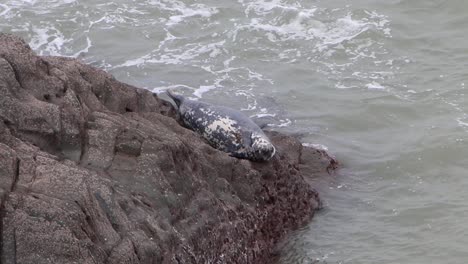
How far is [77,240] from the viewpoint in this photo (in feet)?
15.6

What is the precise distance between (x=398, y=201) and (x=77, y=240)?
4.16 metres

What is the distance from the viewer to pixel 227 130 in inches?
301

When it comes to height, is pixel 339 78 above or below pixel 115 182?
below

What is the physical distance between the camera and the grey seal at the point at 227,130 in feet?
23.8

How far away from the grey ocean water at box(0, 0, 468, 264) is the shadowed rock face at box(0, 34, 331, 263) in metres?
0.61

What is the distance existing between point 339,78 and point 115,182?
6.01 meters

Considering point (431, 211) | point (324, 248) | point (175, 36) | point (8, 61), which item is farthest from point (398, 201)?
point (175, 36)

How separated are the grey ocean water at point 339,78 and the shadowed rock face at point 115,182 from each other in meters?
0.61

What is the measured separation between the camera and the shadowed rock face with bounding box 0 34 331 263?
15.8ft

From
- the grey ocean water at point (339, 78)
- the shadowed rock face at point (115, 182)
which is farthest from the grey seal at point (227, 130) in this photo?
the grey ocean water at point (339, 78)

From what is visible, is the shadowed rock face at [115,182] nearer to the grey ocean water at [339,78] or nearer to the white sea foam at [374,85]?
the grey ocean water at [339,78]

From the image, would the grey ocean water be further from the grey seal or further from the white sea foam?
the grey seal

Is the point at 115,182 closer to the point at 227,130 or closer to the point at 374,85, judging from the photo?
the point at 227,130

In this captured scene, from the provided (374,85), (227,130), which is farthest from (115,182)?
(374,85)
